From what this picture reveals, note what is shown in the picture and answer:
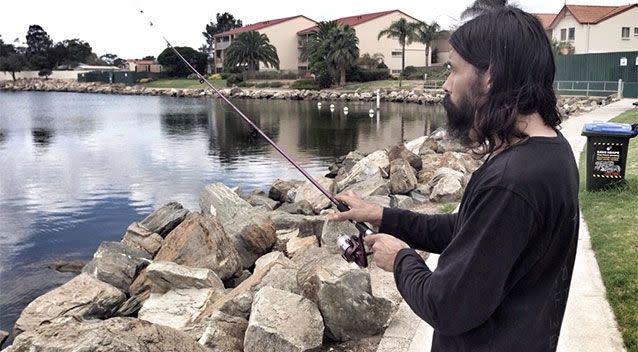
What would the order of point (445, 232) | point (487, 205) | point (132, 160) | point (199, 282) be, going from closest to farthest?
point (487, 205) < point (445, 232) < point (199, 282) < point (132, 160)

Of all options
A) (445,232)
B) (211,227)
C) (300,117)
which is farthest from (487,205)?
(300,117)

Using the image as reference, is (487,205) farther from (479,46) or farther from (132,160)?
(132,160)

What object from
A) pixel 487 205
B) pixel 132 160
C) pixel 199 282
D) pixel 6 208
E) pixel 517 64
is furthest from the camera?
pixel 132 160

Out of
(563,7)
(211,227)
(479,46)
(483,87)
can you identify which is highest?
(563,7)

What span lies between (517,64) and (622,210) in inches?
258

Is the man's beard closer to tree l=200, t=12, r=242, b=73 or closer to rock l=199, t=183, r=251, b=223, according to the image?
rock l=199, t=183, r=251, b=223

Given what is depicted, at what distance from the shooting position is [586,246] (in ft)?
21.3

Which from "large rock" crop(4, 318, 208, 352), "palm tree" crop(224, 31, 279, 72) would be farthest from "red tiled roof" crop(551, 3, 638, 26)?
"large rock" crop(4, 318, 208, 352)

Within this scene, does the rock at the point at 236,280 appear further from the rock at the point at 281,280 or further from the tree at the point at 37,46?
the tree at the point at 37,46

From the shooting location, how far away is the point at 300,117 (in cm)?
4078

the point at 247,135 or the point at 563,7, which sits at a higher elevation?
the point at 563,7

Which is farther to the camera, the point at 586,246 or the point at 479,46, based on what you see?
the point at 586,246

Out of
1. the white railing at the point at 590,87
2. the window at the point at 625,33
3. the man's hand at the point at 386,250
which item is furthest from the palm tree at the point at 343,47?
the man's hand at the point at 386,250

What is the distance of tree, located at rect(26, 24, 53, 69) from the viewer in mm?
120000
